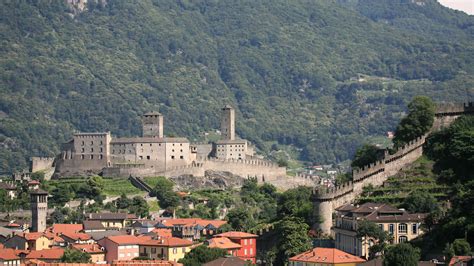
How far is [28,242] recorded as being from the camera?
111 metres

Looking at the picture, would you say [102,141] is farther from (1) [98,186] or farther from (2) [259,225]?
(2) [259,225]

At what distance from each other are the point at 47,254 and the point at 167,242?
8.87m

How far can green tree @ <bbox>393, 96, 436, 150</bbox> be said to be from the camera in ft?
361

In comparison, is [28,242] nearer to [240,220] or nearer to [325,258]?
[240,220]

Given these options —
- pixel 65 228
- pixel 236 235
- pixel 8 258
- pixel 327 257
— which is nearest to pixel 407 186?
pixel 327 257

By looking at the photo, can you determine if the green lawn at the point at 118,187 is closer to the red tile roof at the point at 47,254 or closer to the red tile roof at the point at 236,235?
the red tile roof at the point at 236,235

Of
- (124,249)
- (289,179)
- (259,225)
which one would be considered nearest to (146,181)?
(289,179)

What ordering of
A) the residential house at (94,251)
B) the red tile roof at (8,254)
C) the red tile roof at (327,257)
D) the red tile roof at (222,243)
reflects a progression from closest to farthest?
the red tile roof at (327,257) < the red tile roof at (8,254) < the residential house at (94,251) < the red tile roof at (222,243)

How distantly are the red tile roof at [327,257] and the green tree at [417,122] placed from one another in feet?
65.6

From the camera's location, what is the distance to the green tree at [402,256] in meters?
82.9

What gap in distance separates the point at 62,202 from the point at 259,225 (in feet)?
98.6

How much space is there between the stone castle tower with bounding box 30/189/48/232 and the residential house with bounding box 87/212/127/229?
4311mm

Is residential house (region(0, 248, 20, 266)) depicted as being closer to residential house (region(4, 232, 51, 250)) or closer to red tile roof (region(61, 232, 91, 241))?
residential house (region(4, 232, 51, 250))

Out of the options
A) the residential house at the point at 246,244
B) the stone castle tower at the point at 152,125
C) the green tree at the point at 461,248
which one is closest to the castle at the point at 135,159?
the stone castle tower at the point at 152,125
